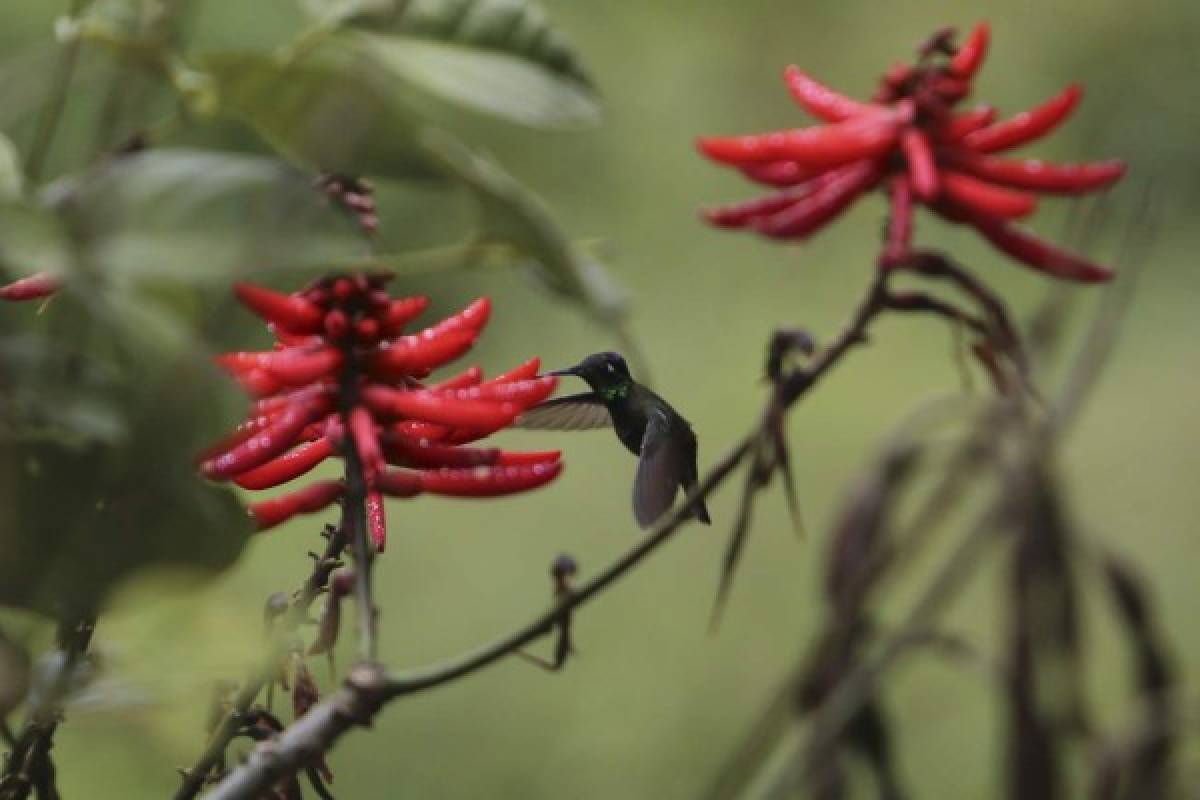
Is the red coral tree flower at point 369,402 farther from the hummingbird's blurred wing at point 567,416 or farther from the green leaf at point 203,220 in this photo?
the hummingbird's blurred wing at point 567,416

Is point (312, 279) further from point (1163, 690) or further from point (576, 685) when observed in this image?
point (576, 685)

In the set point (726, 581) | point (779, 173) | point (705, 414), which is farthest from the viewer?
point (705, 414)

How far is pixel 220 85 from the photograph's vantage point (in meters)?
0.34

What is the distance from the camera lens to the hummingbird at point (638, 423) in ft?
1.96

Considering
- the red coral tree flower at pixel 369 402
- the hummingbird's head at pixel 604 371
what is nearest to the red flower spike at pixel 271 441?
the red coral tree flower at pixel 369 402

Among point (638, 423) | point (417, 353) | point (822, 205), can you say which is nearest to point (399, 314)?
point (417, 353)

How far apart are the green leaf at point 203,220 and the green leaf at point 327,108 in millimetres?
12

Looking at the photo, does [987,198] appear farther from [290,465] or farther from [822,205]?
[290,465]

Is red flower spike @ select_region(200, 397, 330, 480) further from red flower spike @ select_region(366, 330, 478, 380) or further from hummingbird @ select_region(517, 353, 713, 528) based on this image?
hummingbird @ select_region(517, 353, 713, 528)

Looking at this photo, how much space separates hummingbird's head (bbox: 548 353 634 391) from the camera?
0.67 meters

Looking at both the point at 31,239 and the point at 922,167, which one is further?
the point at 922,167

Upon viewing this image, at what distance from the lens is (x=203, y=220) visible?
0.98 ft

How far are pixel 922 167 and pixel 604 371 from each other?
0.68 ft

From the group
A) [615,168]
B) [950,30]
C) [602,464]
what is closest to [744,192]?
[615,168]
